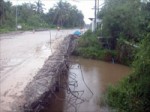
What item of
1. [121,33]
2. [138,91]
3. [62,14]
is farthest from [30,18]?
[138,91]

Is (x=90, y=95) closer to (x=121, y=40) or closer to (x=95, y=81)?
(x=95, y=81)

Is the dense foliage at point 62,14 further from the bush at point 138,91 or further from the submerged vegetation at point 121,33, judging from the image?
the bush at point 138,91

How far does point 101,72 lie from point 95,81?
3.68 m

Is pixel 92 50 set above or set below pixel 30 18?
below

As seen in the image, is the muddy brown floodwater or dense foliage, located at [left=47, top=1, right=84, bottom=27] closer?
the muddy brown floodwater

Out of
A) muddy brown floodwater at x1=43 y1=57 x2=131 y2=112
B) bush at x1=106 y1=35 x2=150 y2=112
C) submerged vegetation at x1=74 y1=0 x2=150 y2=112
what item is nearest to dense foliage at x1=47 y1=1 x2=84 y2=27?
submerged vegetation at x1=74 y1=0 x2=150 y2=112

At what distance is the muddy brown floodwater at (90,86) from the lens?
10859mm

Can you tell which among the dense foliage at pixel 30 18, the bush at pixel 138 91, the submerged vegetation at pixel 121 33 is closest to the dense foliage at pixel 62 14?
the dense foliage at pixel 30 18

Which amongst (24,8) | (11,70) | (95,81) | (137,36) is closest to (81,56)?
(137,36)

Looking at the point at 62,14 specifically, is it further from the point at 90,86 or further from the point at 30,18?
the point at 30,18

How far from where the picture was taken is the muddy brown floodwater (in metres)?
10.9

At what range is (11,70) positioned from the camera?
36.4ft

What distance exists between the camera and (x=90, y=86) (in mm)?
14797

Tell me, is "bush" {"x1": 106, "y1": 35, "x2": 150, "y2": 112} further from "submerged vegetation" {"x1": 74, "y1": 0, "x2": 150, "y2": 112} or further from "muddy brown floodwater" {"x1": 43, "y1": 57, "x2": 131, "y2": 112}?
"submerged vegetation" {"x1": 74, "y1": 0, "x2": 150, "y2": 112}
